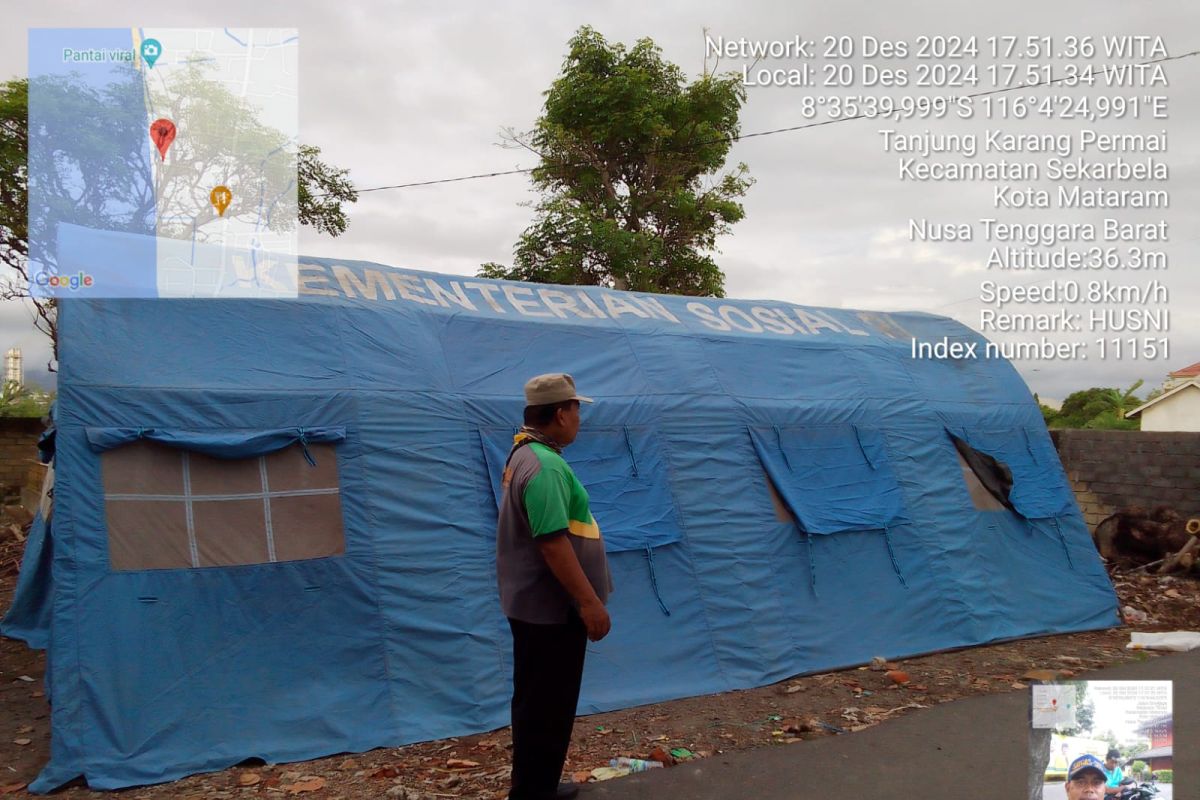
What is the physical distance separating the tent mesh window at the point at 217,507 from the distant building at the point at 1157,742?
15.4 feet

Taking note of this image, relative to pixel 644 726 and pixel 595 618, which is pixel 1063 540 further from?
pixel 595 618

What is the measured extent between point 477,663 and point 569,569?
238 centimetres

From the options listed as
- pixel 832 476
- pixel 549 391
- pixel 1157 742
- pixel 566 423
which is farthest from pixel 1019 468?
pixel 1157 742

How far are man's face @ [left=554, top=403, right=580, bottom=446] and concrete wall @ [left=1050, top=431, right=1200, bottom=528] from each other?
10.5 meters

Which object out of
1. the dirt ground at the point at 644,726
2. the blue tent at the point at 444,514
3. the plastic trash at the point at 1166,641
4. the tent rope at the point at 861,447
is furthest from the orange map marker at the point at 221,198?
the plastic trash at the point at 1166,641

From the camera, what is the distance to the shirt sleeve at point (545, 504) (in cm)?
400

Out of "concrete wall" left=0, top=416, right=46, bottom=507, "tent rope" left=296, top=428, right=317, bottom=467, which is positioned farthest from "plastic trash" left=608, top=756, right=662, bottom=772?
"concrete wall" left=0, top=416, right=46, bottom=507

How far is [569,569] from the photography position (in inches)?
158

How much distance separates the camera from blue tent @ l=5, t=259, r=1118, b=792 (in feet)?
17.8

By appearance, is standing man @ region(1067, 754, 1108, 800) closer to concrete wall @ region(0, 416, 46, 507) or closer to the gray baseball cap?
the gray baseball cap

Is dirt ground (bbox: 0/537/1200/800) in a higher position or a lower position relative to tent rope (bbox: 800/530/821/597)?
lower

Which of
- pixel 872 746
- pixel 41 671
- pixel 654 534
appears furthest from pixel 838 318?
pixel 41 671

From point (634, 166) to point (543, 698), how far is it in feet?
55.2

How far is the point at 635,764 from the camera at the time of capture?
17.3 ft
